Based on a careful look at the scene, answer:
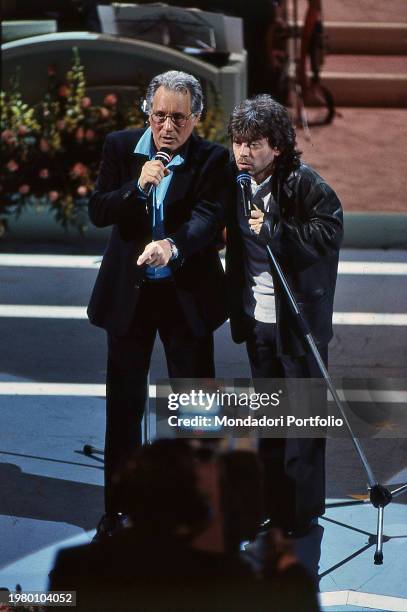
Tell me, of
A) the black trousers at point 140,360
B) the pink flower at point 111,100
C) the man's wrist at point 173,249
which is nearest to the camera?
the man's wrist at point 173,249

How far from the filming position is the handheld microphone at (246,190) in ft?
15.5

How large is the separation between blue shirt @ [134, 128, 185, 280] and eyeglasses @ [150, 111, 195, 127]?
0.15m

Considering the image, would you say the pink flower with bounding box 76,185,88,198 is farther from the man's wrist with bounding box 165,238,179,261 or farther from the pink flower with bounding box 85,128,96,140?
the man's wrist with bounding box 165,238,179,261

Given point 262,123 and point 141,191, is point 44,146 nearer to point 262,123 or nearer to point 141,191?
point 141,191

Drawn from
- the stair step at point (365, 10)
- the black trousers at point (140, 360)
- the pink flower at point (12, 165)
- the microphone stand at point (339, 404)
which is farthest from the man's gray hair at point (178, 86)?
the stair step at point (365, 10)

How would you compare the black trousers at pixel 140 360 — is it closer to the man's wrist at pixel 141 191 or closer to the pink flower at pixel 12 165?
the man's wrist at pixel 141 191

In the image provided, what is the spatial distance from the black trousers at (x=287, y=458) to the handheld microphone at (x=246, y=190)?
533 millimetres

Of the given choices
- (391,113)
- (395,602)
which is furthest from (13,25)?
(395,602)

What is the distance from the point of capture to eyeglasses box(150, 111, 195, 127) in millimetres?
4695

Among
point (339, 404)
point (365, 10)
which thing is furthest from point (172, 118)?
point (365, 10)

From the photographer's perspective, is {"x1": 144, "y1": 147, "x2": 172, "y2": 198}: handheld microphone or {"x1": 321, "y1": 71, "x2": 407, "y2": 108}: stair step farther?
{"x1": 321, "y1": 71, "x2": 407, "y2": 108}: stair step

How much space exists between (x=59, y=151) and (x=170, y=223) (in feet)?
19.9

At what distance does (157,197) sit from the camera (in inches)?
193

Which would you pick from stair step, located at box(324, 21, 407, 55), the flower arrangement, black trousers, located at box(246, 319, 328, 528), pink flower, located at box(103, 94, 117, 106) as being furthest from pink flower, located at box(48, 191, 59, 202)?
stair step, located at box(324, 21, 407, 55)
